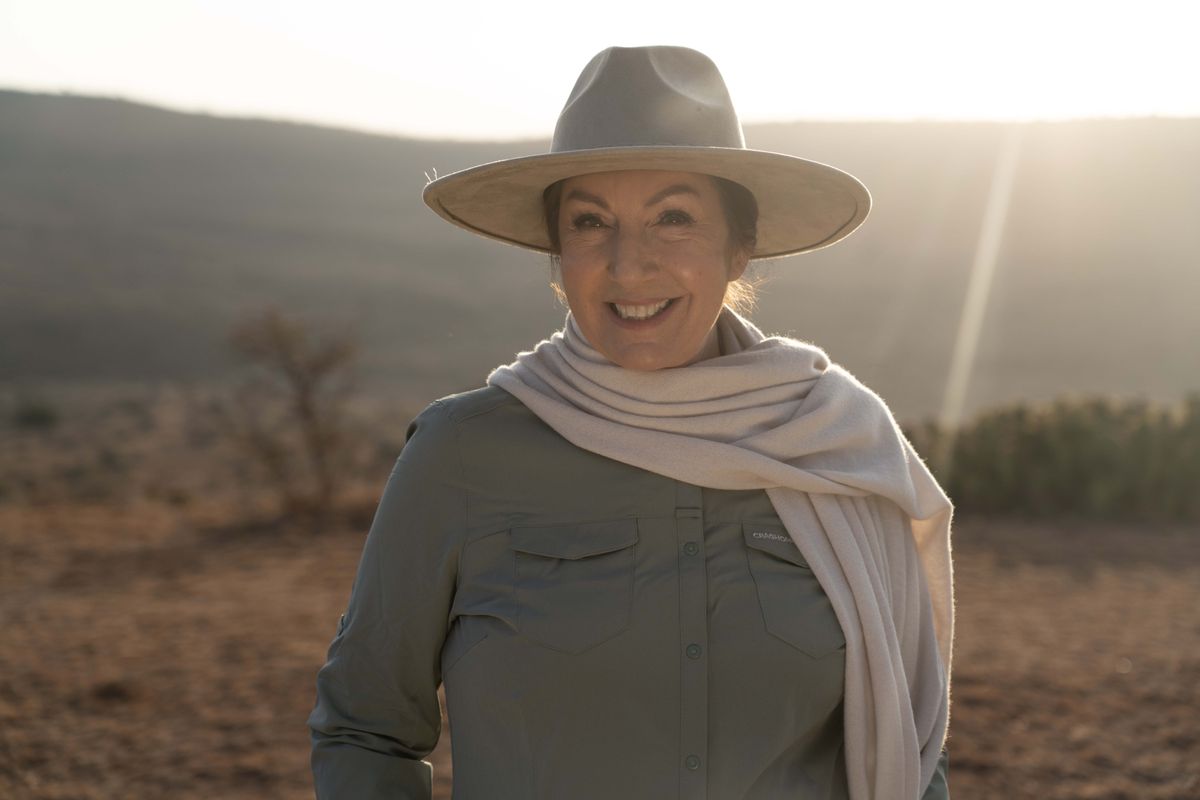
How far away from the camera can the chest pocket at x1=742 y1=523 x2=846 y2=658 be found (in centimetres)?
195

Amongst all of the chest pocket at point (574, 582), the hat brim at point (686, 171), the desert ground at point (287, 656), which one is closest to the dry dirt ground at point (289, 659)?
the desert ground at point (287, 656)

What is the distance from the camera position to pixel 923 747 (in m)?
2.22

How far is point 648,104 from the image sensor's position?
2.05 meters

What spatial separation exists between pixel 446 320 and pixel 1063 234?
24.9 meters

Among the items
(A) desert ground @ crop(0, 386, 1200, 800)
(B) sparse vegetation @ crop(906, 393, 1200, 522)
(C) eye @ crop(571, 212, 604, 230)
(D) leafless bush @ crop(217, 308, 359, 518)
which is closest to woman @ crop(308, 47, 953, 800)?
(C) eye @ crop(571, 212, 604, 230)

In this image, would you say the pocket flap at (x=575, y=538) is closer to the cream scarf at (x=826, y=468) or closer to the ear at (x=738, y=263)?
the cream scarf at (x=826, y=468)

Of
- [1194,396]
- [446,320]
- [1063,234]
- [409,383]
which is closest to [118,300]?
[446,320]

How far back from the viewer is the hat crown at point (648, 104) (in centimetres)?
204

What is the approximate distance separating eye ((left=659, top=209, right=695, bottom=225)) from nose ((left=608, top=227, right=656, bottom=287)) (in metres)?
0.06

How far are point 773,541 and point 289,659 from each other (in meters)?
4.79

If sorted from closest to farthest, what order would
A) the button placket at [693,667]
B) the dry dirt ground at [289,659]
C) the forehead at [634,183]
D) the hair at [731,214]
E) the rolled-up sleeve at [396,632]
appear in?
the button placket at [693,667], the rolled-up sleeve at [396,632], the forehead at [634,183], the hair at [731,214], the dry dirt ground at [289,659]

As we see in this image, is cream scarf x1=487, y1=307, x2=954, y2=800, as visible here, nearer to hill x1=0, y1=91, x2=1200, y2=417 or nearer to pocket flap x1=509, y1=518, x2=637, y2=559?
pocket flap x1=509, y1=518, x2=637, y2=559

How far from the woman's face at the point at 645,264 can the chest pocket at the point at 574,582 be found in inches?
13.0

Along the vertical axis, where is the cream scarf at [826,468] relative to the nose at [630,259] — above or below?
below
